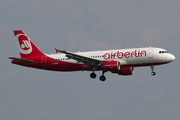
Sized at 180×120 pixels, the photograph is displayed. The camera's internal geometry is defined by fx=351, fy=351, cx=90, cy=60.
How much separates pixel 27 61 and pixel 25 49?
2748 mm

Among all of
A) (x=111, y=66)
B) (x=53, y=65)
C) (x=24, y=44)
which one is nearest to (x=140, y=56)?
(x=111, y=66)

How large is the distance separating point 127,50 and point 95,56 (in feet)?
18.0

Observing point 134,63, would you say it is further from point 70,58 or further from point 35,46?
point 35,46

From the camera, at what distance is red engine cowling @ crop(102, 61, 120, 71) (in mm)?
55781

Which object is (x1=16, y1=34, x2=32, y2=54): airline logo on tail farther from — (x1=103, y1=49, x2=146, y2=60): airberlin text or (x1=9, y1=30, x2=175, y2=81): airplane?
(x1=103, y1=49, x2=146, y2=60): airberlin text

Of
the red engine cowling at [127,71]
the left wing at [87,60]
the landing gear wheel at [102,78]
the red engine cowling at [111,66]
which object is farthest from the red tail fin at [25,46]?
the red engine cowling at [127,71]

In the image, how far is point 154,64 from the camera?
5688 cm

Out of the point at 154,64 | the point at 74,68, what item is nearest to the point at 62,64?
the point at 74,68

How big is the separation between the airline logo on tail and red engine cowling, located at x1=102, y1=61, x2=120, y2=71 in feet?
49.5

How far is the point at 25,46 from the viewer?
6391 cm

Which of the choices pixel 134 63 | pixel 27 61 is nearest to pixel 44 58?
pixel 27 61

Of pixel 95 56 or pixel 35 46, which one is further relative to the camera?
pixel 35 46

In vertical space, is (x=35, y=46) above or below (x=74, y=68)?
above

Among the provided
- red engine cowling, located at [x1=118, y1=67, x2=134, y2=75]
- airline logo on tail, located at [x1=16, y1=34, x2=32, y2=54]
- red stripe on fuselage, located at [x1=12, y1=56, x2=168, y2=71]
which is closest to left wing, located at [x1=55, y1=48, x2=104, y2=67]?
red stripe on fuselage, located at [x1=12, y1=56, x2=168, y2=71]
